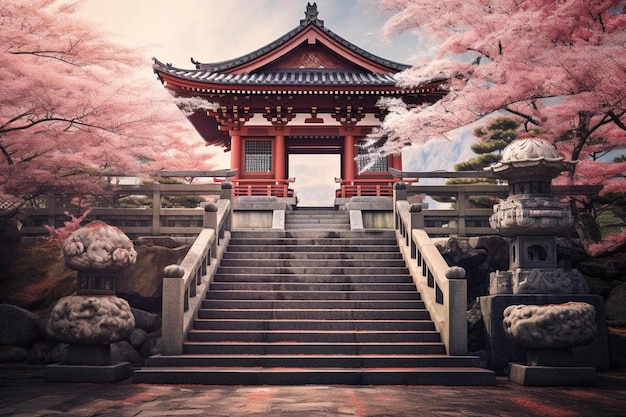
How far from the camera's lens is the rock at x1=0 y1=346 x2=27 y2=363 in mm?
11211

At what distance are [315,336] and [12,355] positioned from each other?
6.16 m

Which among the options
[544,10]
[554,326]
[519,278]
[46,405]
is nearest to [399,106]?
[544,10]

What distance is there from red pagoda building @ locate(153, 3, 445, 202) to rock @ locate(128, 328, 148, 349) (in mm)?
8936

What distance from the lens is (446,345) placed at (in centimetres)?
957

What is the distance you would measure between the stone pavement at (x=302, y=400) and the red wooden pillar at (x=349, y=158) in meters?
13.2

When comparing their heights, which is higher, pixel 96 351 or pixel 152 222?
pixel 152 222

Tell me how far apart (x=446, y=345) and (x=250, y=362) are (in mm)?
3275

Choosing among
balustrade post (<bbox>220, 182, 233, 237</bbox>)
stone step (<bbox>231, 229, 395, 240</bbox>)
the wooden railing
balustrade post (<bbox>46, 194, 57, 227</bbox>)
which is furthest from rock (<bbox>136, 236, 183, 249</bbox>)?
balustrade post (<bbox>46, 194, 57, 227</bbox>)

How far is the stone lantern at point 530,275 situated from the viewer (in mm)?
8750

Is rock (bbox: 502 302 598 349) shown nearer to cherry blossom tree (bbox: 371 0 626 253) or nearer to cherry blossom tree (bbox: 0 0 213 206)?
cherry blossom tree (bbox: 371 0 626 253)

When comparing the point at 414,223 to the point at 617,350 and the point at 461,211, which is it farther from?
the point at 617,350

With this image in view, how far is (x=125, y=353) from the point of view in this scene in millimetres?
11391

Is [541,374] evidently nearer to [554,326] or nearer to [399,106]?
[554,326]

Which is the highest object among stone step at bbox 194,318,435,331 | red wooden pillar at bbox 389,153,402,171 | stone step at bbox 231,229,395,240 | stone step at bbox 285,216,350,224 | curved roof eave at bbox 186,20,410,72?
curved roof eave at bbox 186,20,410,72
